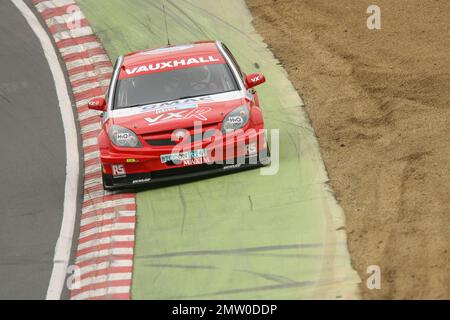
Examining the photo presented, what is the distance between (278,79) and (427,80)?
2.44 metres

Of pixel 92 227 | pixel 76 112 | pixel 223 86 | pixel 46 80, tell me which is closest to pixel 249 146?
pixel 223 86

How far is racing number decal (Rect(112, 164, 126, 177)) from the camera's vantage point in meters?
14.3

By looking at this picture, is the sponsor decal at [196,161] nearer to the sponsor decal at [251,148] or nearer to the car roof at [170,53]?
the sponsor decal at [251,148]

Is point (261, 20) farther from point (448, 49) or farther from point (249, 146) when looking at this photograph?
point (249, 146)

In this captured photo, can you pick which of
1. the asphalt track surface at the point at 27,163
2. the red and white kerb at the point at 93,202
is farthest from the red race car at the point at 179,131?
the asphalt track surface at the point at 27,163

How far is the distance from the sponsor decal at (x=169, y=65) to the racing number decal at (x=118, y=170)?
5.35 ft

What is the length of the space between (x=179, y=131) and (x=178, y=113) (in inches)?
12.6

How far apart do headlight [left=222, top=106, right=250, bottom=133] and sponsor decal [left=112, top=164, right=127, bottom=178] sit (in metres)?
1.34

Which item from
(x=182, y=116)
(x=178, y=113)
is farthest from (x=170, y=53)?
(x=182, y=116)

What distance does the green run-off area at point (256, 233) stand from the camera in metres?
11.3

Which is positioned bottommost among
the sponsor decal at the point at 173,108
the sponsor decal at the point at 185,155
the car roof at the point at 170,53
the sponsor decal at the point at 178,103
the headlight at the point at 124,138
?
the sponsor decal at the point at 185,155

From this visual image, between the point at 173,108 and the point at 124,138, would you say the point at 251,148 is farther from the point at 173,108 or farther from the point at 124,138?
the point at 124,138

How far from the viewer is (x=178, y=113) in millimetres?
14492

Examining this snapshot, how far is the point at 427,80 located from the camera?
17328mm
